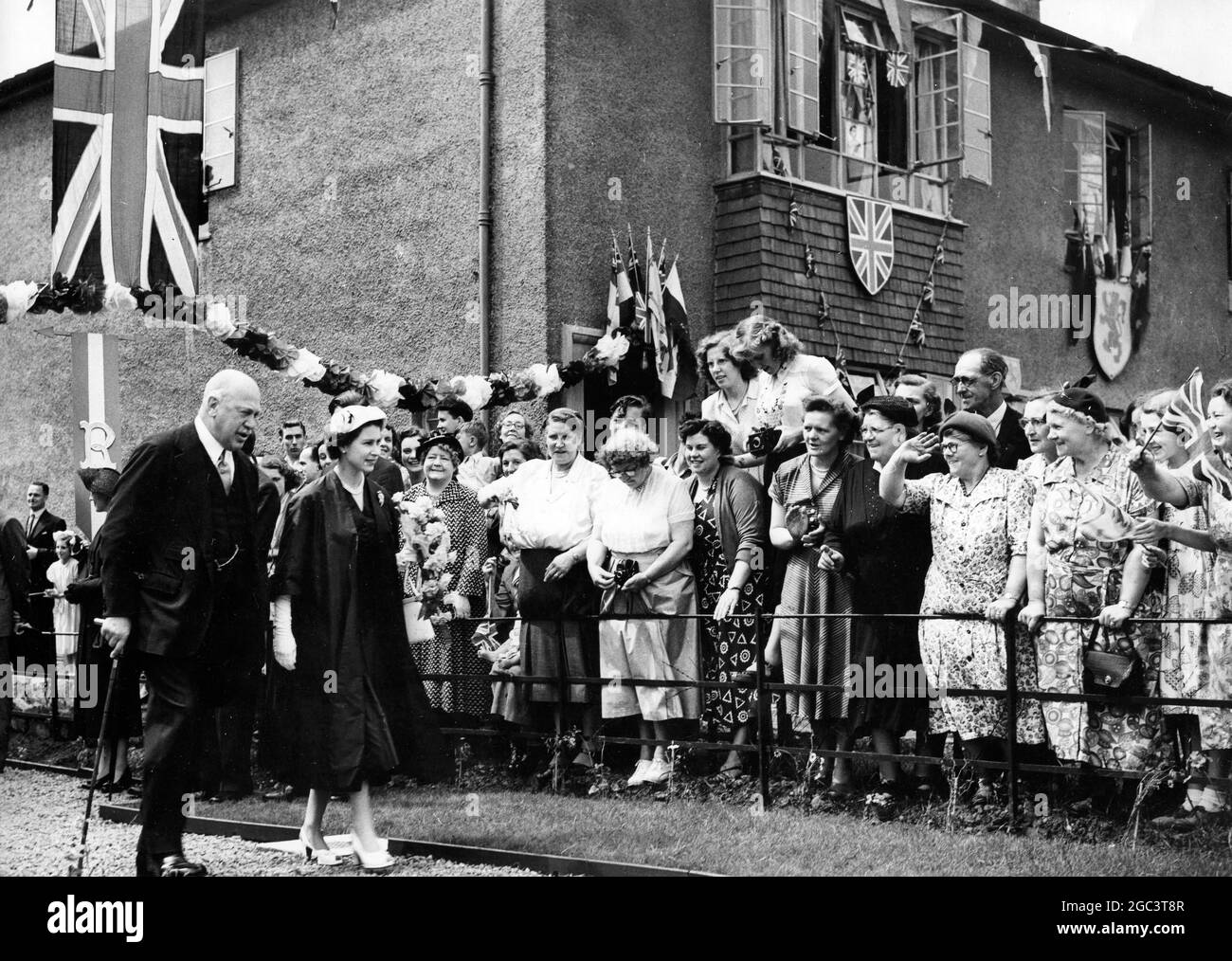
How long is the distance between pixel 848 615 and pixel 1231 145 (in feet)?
47.3

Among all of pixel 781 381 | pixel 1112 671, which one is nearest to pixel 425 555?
pixel 781 381

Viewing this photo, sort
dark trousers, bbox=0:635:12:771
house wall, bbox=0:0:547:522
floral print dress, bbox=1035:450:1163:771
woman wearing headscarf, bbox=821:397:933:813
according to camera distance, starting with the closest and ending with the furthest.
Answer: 1. floral print dress, bbox=1035:450:1163:771
2. woman wearing headscarf, bbox=821:397:933:813
3. dark trousers, bbox=0:635:12:771
4. house wall, bbox=0:0:547:522

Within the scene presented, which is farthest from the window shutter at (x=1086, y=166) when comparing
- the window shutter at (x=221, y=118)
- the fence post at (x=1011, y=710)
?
the fence post at (x=1011, y=710)

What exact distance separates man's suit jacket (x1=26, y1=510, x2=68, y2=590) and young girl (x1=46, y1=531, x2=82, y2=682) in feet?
0.60

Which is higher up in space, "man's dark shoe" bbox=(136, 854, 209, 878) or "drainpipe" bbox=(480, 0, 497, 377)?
"drainpipe" bbox=(480, 0, 497, 377)

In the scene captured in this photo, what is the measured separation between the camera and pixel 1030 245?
18578 mm

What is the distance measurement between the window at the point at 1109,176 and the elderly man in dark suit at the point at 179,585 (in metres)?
14.1

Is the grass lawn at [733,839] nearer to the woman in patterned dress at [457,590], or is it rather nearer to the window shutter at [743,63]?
the woman in patterned dress at [457,590]

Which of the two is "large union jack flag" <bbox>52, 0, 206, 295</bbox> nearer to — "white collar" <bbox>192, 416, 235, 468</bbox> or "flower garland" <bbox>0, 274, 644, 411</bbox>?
"flower garland" <bbox>0, 274, 644, 411</bbox>

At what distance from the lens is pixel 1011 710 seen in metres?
7.28

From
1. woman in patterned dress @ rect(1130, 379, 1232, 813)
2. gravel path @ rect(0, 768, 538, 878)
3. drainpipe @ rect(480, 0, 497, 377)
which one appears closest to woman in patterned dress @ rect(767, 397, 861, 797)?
woman in patterned dress @ rect(1130, 379, 1232, 813)

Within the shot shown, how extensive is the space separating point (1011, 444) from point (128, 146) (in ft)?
24.7

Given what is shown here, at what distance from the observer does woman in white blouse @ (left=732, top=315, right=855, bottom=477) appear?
922 centimetres
